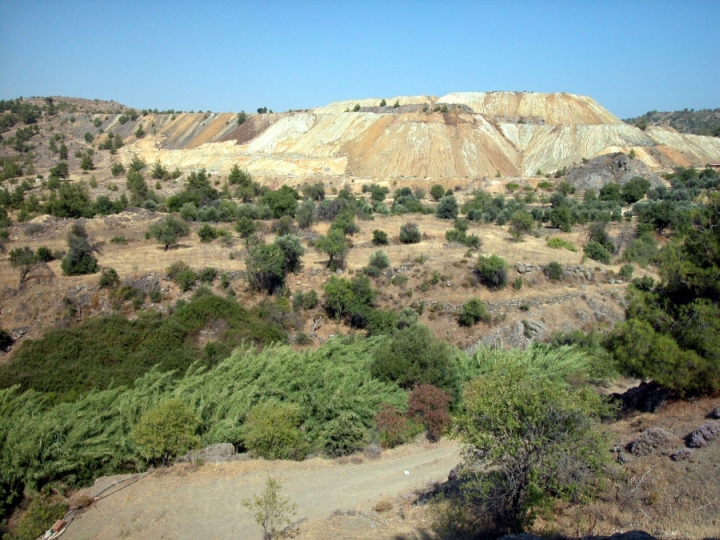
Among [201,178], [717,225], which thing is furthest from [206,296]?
[201,178]

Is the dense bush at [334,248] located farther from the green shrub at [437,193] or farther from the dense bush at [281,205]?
the green shrub at [437,193]

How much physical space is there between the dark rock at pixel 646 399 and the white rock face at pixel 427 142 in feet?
169

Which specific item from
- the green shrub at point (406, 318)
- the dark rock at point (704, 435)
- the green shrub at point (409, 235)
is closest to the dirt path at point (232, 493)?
the dark rock at point (704, 435)

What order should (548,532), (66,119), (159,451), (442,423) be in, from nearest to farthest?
(548,532), (159,451), (442,423), (66,119)

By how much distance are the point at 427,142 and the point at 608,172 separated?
21.9m

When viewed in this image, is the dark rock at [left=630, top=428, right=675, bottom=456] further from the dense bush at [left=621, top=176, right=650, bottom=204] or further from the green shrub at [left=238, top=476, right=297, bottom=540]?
the dense bush at [left=621, top=176, right=650, bottom=204]

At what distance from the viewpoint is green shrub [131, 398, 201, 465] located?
12367 millimetres

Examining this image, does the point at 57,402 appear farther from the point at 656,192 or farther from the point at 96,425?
the point at 656,192

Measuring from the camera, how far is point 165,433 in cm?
1245

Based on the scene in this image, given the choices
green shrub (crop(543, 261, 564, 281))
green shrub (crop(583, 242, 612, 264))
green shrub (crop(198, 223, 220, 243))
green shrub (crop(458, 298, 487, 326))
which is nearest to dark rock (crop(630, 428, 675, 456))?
green shrub (crop(458, 298, 487, 326))

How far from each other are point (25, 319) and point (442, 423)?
18.0 metres

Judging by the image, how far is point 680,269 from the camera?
1295 cm

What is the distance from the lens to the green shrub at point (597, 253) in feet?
102

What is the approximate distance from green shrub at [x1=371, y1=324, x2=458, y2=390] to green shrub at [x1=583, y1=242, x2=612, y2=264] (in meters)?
18.1
